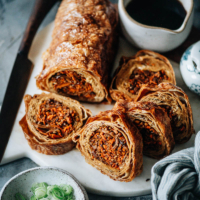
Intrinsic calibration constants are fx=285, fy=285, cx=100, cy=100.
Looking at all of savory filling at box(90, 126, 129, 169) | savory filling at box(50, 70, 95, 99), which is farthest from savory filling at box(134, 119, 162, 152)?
savory filling at box(50, 70, 95, 99)

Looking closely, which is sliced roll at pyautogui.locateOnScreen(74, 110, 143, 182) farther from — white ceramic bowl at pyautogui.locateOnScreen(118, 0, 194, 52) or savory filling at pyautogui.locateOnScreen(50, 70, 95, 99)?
white ceramic bowl at pyautogui.locateOnScreen(118, 0, 194, 52)

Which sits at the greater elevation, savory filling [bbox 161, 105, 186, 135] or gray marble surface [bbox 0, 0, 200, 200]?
gray marble surface [bbox 0, 0, 200, 200]

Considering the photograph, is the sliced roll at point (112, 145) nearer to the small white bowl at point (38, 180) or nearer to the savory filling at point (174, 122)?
the small white bowl at point (38, 180)

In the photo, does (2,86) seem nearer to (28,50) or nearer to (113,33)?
(28,50)

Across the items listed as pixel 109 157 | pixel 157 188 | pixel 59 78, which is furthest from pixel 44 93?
pixel 157 188

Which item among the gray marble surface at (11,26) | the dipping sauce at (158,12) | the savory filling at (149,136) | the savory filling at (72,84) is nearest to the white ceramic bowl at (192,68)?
the dipping sauce at (158,12)

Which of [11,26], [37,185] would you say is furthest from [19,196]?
[11,26]
